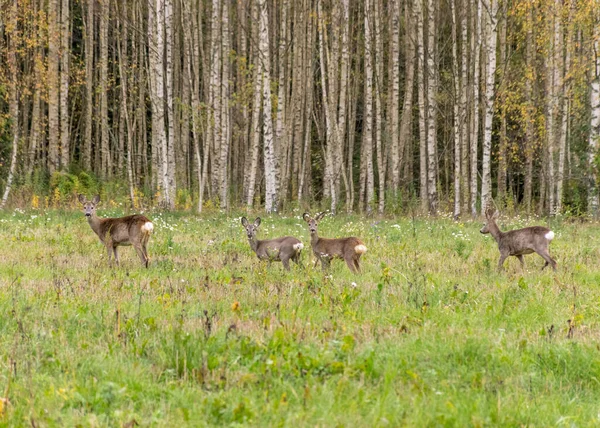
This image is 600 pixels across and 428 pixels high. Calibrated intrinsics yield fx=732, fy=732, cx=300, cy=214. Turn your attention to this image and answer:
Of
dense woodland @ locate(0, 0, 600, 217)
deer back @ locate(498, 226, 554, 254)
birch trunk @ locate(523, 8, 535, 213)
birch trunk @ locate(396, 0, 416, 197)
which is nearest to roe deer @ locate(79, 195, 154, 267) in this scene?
deer back @ locate(498, 226, 554, 254)

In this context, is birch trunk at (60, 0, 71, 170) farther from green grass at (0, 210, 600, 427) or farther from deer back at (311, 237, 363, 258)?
deer back at (311, 237, 363, 258)

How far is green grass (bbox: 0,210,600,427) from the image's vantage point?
4836 millimetres

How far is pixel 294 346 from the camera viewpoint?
237 inches

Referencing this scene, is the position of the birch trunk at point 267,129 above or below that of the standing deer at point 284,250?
above

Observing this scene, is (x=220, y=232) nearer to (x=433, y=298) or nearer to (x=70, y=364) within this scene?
(x=433, y=298)

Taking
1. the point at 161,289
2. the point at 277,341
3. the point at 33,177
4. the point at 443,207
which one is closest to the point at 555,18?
the point at 443,207

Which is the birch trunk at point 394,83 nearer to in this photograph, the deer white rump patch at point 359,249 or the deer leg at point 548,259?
the deer leg at point 548,259

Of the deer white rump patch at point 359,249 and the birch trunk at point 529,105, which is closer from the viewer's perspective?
the deer white rump patch at point 359,249

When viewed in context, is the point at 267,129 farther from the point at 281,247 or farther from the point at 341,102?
the point at 281,247

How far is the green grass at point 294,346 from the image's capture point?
15.9 feet

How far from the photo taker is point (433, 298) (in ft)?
27.1

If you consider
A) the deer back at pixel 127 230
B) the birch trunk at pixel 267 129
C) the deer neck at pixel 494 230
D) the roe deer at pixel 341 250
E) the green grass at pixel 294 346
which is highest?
the birch trunk at pixel 267 129

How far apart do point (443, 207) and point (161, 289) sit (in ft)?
64.4

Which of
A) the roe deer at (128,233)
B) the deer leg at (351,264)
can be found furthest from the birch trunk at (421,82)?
the roe deer at (128,233)
